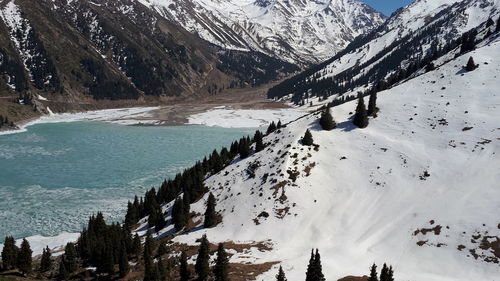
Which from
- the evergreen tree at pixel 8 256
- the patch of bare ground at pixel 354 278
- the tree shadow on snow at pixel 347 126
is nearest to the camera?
the patch of bare ground at pixel 354 278

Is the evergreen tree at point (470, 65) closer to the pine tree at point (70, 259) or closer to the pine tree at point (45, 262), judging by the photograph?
the pine tree at point (70, 259)

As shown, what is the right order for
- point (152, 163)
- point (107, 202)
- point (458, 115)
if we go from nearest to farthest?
point (458, 115)
point (107, 202)
point (152, 163)

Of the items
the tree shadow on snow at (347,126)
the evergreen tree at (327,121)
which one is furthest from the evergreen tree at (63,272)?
the tree shadow on snow at (347,126)

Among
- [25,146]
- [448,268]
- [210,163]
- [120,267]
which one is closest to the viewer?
[448,268]

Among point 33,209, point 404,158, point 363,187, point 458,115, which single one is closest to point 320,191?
point 363,187

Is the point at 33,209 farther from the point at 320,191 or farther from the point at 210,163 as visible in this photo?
the point at 320,191
